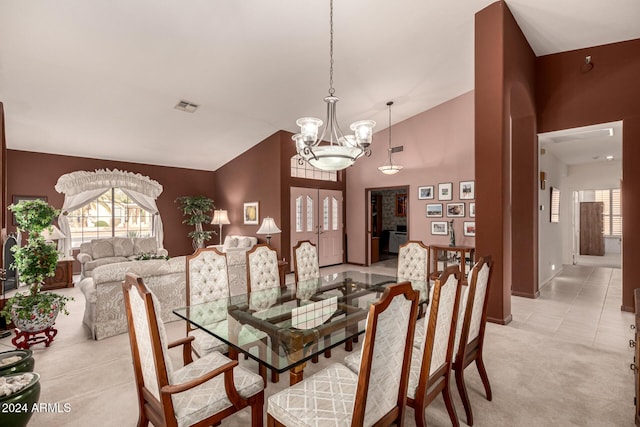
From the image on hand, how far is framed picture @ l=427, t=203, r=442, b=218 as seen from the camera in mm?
6328

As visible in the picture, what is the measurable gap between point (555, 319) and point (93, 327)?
5.44 meters

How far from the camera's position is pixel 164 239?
7.52 metres

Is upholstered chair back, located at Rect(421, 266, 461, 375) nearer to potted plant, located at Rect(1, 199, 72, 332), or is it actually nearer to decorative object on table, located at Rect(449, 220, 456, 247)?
potted plant, located at Rect(1, 199, 72, 332)

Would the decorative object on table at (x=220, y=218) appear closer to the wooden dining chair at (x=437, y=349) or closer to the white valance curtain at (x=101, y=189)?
the white valance curtain at (x=101, y=189)

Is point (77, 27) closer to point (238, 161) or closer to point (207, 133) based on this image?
point (207, 133)

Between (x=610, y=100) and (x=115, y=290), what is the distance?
6.80m

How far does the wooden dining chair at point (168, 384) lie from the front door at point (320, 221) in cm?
510

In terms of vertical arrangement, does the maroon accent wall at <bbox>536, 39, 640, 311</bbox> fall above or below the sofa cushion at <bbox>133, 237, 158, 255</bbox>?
above

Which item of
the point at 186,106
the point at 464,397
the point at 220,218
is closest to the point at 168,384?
the point at 464,397

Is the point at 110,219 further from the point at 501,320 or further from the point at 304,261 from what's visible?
the point at 501,320

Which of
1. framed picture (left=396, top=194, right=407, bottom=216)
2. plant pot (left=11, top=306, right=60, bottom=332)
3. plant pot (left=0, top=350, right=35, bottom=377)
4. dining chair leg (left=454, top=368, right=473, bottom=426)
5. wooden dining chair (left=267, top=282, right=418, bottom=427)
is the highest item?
framed picture (left=396, top=194, right=407, bottom=216)

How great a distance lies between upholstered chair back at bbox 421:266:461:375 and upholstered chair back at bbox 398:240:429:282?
5.75 feet

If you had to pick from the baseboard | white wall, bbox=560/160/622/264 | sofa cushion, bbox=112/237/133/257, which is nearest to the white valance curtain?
sofa cushion, bbox=112/237/133/257

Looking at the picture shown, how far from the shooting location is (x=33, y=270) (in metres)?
3.02
